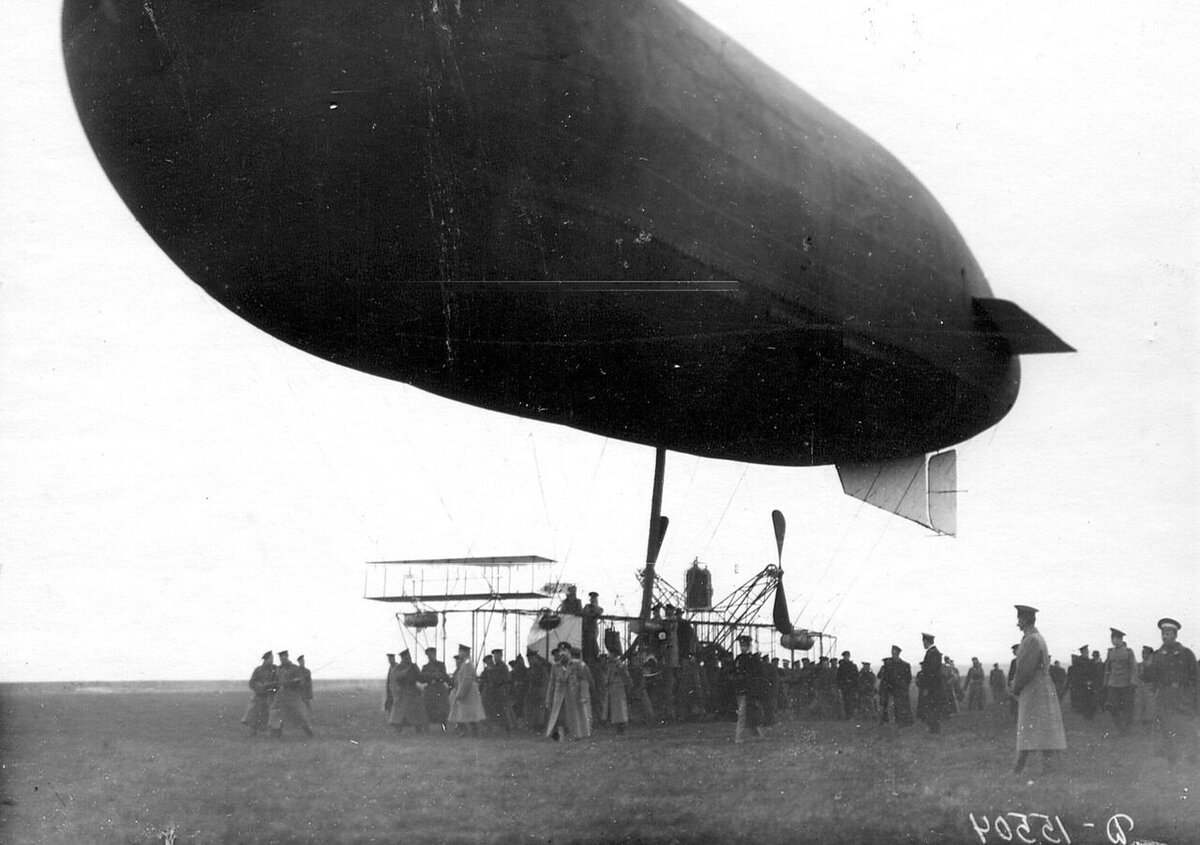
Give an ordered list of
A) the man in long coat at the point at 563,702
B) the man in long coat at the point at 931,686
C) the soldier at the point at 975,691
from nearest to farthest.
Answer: the man in long coat at the point at 563,702 → the man in long coat at the point at 931,686 → the soldier at the point at 975,691

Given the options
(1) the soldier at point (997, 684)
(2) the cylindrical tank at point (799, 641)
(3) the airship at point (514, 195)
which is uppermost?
(3) the airship at point (514, 195)

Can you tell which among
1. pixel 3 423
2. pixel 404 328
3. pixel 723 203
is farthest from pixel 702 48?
pixel 3 423

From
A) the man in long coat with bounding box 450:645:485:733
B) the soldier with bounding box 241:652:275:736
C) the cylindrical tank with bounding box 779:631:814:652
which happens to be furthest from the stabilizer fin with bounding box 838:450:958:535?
the cylindrical tank with bounding box 779:631:814:652

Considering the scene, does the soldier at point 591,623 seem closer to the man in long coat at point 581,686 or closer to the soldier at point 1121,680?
the man in long coat at point 581,686

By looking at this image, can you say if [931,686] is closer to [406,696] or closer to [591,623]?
[591,623]

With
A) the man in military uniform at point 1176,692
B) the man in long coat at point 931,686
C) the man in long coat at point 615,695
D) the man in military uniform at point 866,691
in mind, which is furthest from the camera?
the man in military uniform at point 866,691

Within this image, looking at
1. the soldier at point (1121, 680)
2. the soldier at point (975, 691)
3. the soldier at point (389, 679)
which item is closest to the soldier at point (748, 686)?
the soldier at point (1121, 680)

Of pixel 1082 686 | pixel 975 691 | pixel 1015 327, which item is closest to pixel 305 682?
pixel 1015 327
